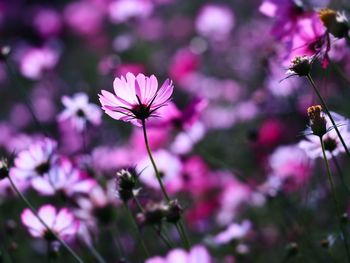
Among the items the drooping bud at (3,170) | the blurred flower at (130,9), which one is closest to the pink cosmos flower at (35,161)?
the drooping bud at (3,170)

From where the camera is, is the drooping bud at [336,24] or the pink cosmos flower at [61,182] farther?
the pink cosmos flower at [61,182]

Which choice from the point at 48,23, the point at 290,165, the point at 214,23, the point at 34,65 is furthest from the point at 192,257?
the point at 48,23

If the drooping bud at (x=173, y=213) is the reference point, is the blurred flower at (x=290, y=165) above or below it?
above

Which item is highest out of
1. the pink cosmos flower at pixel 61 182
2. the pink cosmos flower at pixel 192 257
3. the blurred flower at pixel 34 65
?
the blurred flower at pixel 34 65

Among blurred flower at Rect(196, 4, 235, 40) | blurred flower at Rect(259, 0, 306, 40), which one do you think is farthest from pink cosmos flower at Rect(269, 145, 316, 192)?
blurred flower at Rect(196, 4, 235, 40)

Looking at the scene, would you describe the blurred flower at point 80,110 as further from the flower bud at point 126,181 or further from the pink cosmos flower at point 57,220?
the flower bud at point 126,181

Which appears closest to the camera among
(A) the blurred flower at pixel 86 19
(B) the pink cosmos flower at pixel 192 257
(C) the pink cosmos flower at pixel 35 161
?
(B) the pink cosmos flower at pixel 192 257

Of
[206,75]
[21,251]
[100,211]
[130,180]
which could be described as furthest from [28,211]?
[206,75]
